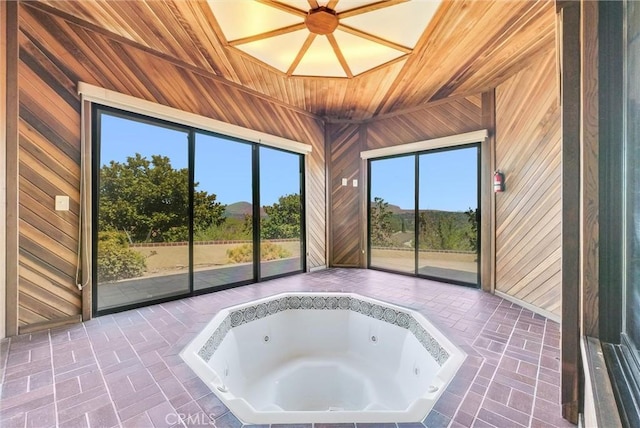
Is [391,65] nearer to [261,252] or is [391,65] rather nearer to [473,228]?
[473,228]

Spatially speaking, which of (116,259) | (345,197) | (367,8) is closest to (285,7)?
(367,8)

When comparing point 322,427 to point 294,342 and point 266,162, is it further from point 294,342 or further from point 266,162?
point 266,162

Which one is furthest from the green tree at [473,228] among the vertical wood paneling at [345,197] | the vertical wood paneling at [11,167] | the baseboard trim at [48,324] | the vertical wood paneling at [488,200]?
the vertical wood paneling at [11,167]

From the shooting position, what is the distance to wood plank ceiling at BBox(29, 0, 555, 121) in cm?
229

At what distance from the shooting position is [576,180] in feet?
4.25

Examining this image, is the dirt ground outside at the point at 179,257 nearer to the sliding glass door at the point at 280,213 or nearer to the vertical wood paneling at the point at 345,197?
the sliding glass door at the point at 280,213

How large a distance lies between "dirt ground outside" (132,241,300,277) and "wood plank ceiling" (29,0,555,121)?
89.7 inches

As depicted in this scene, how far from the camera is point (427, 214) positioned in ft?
14.6

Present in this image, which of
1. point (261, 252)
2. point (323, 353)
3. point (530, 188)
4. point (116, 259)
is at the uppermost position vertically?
point (530, 188)

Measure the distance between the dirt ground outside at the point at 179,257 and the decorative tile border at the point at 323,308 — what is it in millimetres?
992

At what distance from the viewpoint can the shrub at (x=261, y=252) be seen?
12.9 ft

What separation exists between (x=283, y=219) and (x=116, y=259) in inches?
93.2

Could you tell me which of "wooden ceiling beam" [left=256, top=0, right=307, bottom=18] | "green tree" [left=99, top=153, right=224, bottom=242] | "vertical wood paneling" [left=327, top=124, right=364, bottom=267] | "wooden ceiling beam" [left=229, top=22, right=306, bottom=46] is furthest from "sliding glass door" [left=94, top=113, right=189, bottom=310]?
"vertical wood paneling" [left=327, top=124, right=364, bottom=267]

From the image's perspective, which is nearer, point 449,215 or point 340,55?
point 340,55
